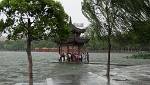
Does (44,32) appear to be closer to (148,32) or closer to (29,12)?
(29,12)

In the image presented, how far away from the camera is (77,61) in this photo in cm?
5497

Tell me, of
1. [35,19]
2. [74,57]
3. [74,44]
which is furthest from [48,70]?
[35,19]

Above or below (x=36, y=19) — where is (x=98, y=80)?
below

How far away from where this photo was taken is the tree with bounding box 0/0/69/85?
50.9 ft

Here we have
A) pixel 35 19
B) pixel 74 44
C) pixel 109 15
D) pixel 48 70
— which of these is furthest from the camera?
pixel 74 44

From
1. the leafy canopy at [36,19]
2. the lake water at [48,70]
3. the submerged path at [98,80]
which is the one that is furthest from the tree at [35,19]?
the lake water at [48,70]

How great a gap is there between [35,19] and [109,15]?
464 inches

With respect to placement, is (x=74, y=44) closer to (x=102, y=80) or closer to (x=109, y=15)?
(x=109, y=15)

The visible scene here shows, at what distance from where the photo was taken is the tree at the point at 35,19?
50.9 feet

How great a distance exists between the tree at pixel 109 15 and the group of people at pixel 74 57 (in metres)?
27.5

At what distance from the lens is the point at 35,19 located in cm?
1596

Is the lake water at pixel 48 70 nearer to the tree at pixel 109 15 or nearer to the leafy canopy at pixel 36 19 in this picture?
the tree at pixel 109 15

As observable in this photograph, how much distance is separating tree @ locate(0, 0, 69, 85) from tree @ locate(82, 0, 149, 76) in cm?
791

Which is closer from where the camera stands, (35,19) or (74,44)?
(35,19)
